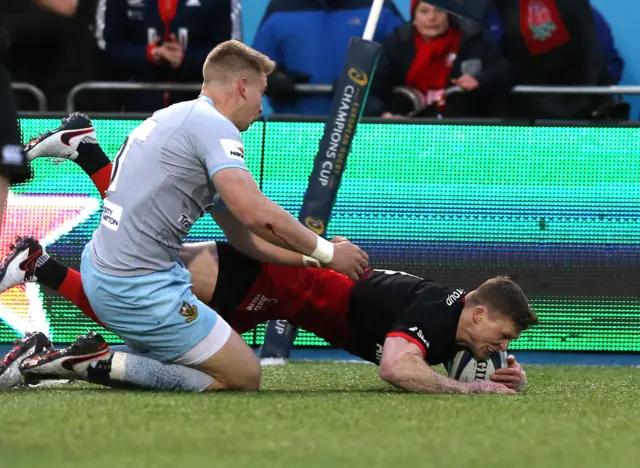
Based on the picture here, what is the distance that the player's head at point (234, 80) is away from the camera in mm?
5438

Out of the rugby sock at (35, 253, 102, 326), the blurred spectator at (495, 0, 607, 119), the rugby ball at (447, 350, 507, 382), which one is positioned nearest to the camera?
the rugby ball at (447, 350, 507, 382)

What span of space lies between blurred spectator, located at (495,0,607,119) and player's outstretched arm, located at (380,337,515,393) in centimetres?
384

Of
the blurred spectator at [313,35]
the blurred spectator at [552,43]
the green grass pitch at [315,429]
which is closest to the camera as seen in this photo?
the green grass pitch at [315,429]

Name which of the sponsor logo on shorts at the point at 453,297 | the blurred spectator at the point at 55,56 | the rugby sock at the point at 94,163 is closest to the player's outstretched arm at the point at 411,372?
the sponsor logo on shorts at the point at 453,297

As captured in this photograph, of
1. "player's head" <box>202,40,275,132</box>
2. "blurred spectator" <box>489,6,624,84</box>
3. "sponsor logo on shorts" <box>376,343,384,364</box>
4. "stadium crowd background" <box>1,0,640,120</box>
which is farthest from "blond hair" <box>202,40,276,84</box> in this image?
"blurred spectator" <box>489,6,624,84</box>

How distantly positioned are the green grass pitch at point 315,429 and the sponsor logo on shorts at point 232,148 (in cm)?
96

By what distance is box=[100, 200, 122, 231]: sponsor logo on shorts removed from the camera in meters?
5.28

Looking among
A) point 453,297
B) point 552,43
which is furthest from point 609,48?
point 453,297

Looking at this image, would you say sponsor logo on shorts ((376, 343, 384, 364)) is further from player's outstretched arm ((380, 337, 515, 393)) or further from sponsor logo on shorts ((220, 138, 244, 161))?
sponsor logo on shorts ((220, 138, 244, 161))

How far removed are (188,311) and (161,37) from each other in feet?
12.3

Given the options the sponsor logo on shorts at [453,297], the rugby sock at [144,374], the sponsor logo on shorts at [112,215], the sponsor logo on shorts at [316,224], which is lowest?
the rugby sock at [144,374]

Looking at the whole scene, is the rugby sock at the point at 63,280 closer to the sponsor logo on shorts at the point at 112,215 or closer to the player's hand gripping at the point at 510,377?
the sponsor logo on shorts at the point at 112,215

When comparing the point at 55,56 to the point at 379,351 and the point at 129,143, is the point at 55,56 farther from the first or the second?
the point at 379,351

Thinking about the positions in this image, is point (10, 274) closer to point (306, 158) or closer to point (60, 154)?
point (60, 154)
